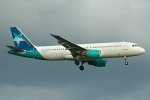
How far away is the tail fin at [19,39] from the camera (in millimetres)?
74062

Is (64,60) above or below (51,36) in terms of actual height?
below

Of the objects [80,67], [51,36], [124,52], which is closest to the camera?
[51,36]

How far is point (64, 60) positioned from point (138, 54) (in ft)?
48.9

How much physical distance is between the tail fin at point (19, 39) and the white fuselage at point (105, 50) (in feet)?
14.3

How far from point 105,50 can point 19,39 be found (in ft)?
64.0

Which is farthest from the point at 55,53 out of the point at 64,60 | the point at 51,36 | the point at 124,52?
the point at 124,52

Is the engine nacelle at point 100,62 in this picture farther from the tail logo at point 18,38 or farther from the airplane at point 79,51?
the tail logo at point 18,38

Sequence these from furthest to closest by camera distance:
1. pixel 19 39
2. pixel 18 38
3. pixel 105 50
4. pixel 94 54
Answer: pixel 18 38
pixel 19 39
pixel 105 50
pixel 94 54

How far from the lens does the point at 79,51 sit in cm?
6894

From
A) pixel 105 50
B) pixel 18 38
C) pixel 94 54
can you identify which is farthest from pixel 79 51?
pixel 18 38

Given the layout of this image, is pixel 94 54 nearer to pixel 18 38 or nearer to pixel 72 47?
pixel 72 47

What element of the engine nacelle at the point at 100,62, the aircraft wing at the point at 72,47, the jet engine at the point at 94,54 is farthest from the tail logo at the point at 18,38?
the engine nacelle at the point at 100,62

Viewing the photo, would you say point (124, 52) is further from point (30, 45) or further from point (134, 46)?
point (30, 45)

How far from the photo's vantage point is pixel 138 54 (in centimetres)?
6919
